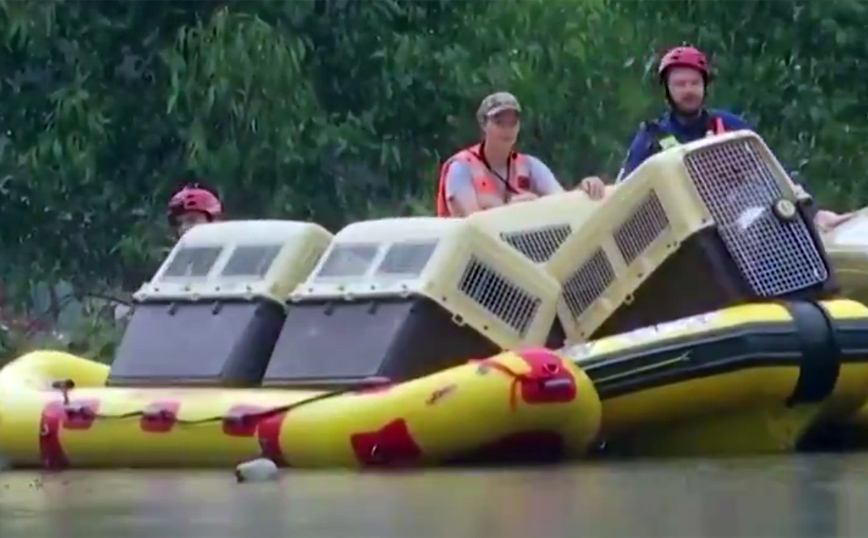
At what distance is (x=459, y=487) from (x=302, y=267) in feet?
11.5

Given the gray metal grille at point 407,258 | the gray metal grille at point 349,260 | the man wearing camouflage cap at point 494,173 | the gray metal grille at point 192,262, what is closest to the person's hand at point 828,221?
the man wearing camouflage cap at point 494,173

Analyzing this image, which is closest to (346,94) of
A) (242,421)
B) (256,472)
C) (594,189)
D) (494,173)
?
(494,173)

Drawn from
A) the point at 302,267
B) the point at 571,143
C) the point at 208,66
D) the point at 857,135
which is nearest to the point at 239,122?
the point at 208,66

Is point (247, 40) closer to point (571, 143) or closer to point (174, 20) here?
point (174, 20)

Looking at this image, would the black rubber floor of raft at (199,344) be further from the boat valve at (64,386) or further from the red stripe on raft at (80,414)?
the red stripe on raft at (80,414)

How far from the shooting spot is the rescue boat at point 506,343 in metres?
13.0

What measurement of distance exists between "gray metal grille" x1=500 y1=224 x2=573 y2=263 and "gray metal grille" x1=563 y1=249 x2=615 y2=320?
0.20m

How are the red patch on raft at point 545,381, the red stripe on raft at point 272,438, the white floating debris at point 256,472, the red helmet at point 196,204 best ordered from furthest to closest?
the red helmet at point 196,204
the red stripe on raft at point 272,438
the red patch on raft at point 545,381
the white floating debris at point 256,472

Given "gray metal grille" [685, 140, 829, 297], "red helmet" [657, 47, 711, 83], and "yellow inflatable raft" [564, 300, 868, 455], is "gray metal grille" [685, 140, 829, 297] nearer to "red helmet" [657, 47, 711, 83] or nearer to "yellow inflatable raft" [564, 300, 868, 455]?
"yellow inflatable raft" [564, 300, 868, 455]

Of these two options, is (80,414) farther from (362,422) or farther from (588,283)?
(588,283)

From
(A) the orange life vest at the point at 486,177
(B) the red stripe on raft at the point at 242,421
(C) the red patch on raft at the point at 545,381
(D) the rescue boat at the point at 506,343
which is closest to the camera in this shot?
(C) the red patch on raft at the point at 545,381

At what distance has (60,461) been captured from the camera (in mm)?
14125

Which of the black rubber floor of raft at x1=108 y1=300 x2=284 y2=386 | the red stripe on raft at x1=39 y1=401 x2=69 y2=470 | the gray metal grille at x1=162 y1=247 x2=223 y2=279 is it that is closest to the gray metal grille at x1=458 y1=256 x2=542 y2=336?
the black rubber floor of raft at x1=108 y1=300 x2=284 y2=386

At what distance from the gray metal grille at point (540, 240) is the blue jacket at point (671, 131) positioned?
1.45ft
